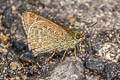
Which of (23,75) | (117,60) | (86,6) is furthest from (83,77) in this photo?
(86,6)

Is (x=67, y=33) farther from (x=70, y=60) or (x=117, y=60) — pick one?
(x=117, y=60)

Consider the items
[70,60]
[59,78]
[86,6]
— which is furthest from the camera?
[86,6]

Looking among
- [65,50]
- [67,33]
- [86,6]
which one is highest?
[86,6]

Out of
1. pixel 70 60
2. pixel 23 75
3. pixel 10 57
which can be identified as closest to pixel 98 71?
pixel 70 60

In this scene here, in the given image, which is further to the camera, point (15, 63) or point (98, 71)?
point (15, 63)

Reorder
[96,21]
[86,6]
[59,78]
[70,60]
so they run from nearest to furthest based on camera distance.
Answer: [59,78]
[70,60]
[96,21]
[86,6]

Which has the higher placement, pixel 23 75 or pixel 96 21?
pixel 96 21

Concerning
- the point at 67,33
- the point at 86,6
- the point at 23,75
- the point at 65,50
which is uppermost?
the point at 86,6

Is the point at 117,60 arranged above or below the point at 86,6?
below

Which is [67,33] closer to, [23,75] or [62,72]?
[62,72]
